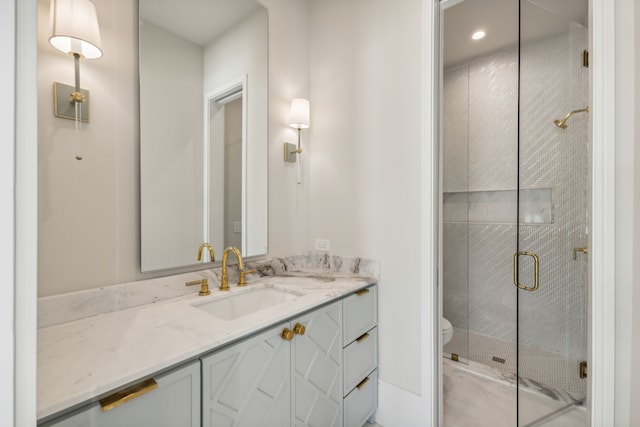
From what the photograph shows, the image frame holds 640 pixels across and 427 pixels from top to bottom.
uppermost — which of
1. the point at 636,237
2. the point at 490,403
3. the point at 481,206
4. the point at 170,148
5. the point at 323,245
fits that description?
the point at 170,148

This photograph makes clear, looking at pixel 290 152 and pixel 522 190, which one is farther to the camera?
pixel 290 152

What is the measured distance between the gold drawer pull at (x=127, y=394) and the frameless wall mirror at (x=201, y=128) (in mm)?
633

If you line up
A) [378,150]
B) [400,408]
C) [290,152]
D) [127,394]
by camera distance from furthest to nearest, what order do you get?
[290,152] → [378,150] → [400,408] → [127,394]

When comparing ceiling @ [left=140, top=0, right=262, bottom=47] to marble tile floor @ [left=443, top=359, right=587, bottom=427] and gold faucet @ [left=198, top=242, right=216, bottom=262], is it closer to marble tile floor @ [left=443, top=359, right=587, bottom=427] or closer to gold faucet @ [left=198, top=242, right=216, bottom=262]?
gold faucet @ [left=198, top=242, right=216, bottom=262]

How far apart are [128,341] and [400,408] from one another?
4.69 feet

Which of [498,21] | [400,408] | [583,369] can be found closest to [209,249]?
[400,408]

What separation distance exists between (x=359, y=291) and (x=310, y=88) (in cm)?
146

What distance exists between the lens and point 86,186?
3.58 feet

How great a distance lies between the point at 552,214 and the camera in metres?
1.45

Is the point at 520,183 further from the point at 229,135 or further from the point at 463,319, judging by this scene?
the point at 229,135

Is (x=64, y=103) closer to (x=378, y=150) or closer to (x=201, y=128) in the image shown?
(x=201, y=128)

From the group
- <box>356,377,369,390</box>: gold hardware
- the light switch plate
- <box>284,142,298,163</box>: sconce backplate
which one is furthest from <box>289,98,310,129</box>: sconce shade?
<box>356,377,369,390</box>: gold hardware
